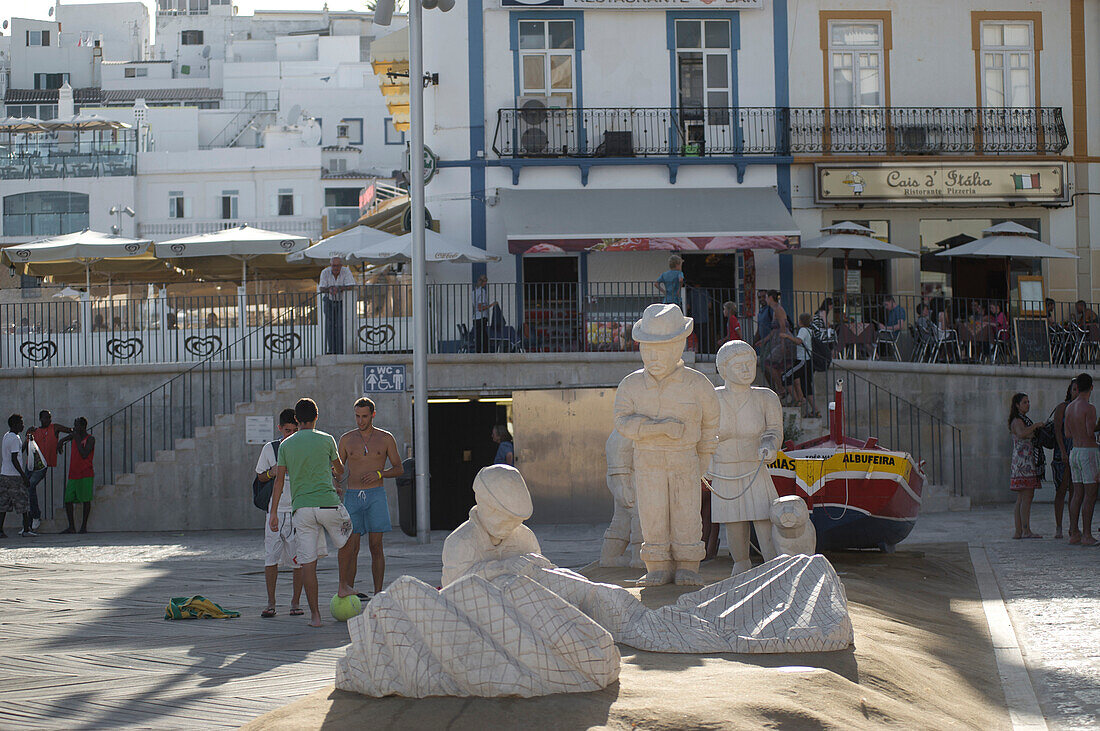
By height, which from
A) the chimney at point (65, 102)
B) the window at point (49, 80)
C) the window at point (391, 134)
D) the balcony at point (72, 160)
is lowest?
the balcony at point (72, 160)

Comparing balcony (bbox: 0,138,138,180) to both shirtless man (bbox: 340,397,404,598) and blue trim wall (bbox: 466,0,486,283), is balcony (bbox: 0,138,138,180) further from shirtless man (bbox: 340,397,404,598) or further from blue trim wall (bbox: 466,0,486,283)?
shirtless man (bbox: 340,397,404,598)

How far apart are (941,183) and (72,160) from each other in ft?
104

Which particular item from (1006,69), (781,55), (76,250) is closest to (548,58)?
(781,55)

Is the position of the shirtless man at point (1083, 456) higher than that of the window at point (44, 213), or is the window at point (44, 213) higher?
the window at point (44, 213)

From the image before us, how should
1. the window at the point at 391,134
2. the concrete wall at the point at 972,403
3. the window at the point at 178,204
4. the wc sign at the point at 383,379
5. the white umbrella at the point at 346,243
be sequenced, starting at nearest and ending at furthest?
the wc sign at the point at 383,379 → the concrete wall at the point at 972,403 → the white umbrella at the point at 346,243 → the window at the point at 178,204 → the window at the point at 391,134

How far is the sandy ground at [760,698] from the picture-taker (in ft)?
19.4

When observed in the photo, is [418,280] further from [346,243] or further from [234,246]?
[234,246]

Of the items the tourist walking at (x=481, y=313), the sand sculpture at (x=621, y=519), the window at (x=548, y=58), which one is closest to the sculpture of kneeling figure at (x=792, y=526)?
the sand sculpture at (x=621, y=519)

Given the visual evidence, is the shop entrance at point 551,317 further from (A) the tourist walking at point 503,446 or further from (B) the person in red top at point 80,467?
(B) the person in red top at point 80,467

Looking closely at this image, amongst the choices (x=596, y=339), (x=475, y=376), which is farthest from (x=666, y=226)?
(x=475, y=376)

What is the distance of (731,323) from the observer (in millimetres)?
20172

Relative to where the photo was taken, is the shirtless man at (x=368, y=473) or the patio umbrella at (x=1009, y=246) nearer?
the shirtless man at (x=368, y=473)

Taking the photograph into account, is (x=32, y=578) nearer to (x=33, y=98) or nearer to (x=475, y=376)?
(x=475, y=376)

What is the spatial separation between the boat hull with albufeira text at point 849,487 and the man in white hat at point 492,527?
6.27m
